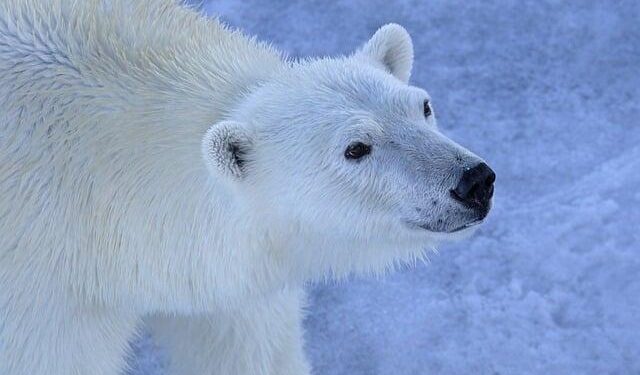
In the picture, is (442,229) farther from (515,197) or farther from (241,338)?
(515,197)

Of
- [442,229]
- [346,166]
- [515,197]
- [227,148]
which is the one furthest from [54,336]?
[515,197]

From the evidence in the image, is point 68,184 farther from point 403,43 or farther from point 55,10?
point 403,43

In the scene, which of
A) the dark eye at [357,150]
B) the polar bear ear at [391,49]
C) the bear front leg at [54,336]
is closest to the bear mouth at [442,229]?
the dark eye at [357,150]

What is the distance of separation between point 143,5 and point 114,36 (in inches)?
7.5

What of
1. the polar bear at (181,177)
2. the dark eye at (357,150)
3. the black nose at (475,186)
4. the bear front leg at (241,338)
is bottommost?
the bear front leg at (241,338)

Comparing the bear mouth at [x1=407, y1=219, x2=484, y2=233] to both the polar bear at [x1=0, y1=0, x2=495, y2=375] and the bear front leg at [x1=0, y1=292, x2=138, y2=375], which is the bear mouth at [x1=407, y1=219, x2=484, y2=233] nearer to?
the polar bear at [x1=0, y1=0, x2=495, y2=375]

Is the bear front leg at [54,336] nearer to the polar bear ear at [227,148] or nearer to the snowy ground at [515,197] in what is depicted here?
the polar bear ear at [227,148]

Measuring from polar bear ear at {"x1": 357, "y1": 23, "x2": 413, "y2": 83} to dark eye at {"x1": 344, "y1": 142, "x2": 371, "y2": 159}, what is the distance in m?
0.42

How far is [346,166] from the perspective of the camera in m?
2.43

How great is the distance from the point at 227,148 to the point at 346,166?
0.27 m

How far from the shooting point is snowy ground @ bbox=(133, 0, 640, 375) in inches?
143

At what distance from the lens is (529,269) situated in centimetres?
385

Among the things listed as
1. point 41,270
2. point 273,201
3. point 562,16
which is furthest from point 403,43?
point 562,16

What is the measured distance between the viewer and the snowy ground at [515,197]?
143 inches
